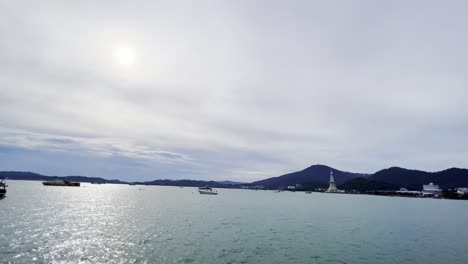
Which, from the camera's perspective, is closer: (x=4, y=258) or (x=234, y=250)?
(x=4, y=258)

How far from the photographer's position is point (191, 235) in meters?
51.0

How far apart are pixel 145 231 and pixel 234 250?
21.2 m

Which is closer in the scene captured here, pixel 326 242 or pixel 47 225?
pixel 326 242

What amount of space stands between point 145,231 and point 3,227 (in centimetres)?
2379

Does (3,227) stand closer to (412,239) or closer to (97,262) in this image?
(97,262)

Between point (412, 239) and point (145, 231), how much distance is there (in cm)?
4893

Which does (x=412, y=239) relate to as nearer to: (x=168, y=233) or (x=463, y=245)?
(x=463, y=245)

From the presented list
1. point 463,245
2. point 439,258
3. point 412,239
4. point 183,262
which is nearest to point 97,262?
point 183,262

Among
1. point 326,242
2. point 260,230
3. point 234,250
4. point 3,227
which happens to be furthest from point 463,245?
point 3,227

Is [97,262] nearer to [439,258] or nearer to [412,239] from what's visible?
[439,258]

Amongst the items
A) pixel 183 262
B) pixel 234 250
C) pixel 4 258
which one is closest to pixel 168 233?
pixel 234 250

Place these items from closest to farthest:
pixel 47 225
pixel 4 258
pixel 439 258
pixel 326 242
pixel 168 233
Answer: pixel 4 258 → pixel 439 258 → pixel 326 242 → pixel 168 233 → pixel 47 225

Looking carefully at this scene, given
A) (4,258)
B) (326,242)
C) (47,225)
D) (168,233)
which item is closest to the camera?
(4,258)

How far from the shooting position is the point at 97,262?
32938 millimetres
